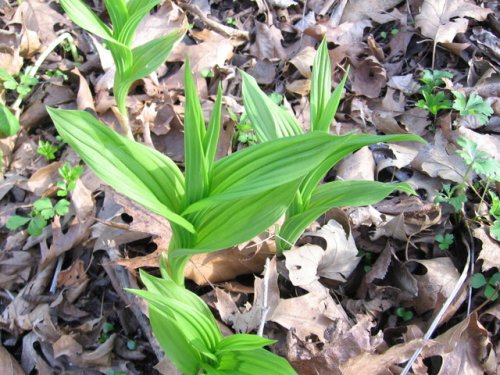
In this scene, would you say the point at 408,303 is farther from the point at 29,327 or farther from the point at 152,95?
the point at 152,95

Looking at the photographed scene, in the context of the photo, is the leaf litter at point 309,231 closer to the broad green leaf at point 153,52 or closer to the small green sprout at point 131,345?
the small green sprout at point 131,345

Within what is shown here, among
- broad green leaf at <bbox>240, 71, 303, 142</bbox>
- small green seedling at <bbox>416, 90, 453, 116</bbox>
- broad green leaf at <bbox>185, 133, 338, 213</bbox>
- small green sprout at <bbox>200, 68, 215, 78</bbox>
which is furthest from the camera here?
small green sprout at <bbox>200, 68, 215, 78</bbox>

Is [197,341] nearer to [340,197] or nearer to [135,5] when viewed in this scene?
[340,197]

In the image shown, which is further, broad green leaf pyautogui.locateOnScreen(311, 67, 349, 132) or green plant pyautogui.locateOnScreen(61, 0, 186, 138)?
green plant pyautogui.locateOnScreen(61, 0, 186, 138)

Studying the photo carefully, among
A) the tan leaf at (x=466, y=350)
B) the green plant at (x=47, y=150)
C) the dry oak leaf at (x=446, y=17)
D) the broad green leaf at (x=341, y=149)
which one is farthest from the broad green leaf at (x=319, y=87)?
the green plant at (x=47, y=150)

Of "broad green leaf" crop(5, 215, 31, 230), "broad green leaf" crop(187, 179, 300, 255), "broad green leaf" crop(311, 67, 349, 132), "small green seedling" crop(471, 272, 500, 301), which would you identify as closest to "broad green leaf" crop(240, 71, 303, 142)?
"broad green leaf" crop(311, 67, 349, 132)

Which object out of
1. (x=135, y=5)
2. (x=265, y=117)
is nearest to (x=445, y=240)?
(x=265, y=117)

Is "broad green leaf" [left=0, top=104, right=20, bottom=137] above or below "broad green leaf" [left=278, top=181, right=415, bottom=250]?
below

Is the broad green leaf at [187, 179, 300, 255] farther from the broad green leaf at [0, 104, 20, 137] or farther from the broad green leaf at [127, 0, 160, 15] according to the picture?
the broad green leaf at [0, 104, 20, 137]
